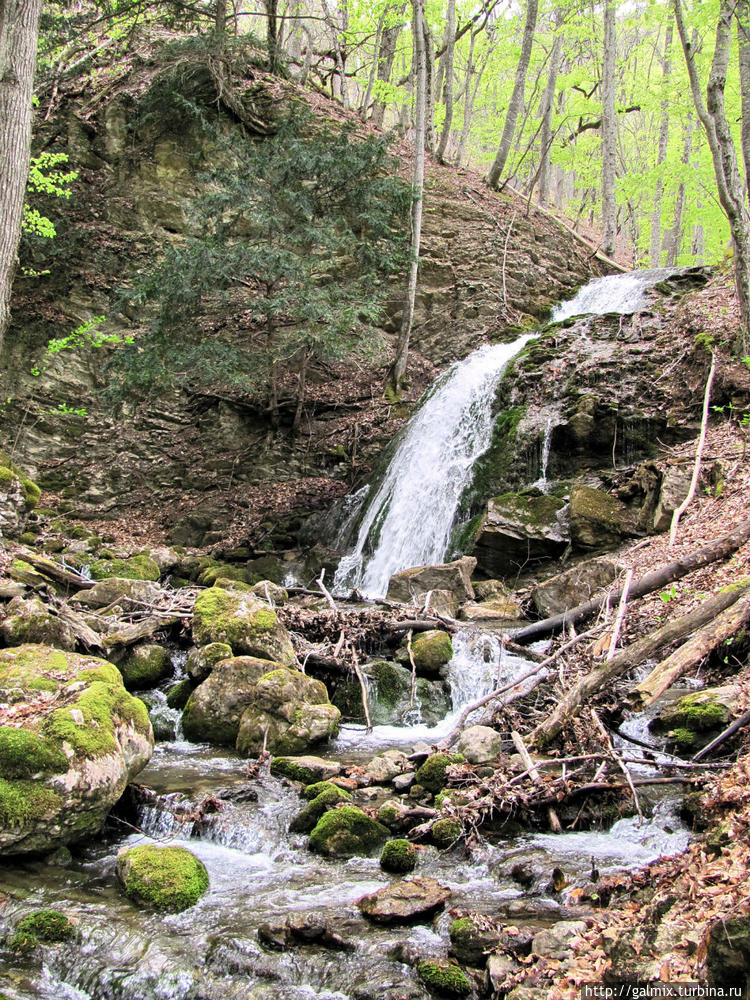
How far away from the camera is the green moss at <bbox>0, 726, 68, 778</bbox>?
3596mm

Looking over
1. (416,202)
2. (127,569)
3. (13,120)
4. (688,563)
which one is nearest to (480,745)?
(688,563)

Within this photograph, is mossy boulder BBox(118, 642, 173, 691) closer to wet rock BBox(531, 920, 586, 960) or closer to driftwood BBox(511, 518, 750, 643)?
driftwood BBox(511, 518, 750, 643)

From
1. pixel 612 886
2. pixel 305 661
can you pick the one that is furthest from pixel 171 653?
pixel 612 886

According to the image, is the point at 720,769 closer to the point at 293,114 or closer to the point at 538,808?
the point at 538,808

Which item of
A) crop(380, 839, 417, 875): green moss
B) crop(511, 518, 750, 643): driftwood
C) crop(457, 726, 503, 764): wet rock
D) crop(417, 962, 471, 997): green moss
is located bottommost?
crop(380, 839, 417, 875): green moss

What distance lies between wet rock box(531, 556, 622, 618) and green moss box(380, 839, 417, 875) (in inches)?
202

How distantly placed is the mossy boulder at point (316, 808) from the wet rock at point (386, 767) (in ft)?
1.31

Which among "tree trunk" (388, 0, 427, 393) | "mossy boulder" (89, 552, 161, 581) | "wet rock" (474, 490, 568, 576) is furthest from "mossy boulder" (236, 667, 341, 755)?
"tree trunk" (388, 0, 427, 393)

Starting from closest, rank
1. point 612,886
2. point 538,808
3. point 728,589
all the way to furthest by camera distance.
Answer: point 612,886 → point 538,808 → point 728,589

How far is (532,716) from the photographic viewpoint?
18.1 feet

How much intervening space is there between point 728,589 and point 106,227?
16.6m

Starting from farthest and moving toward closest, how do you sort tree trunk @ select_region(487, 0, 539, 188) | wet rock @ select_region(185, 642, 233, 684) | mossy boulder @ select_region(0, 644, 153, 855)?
tree trunk @ select_region(487, 0, 539, 188) → wet rock @ select_region(185, 642, 233, 684) → mossy boulder @ select_region(0, 644, 153, 855)

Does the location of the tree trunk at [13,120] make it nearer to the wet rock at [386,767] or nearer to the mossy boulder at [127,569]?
the mossy boulder at [127,569]

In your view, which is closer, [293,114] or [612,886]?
[612,886]
